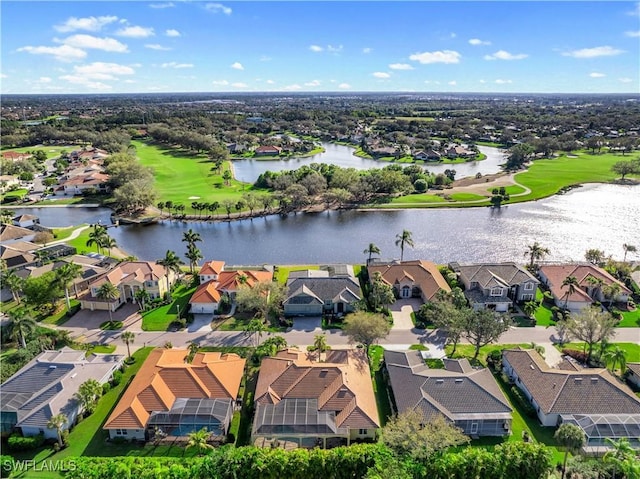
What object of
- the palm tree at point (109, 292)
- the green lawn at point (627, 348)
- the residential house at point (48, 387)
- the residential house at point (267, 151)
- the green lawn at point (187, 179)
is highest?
the residential house at point (267, 151)

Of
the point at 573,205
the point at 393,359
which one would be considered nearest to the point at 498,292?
the point at 393,359

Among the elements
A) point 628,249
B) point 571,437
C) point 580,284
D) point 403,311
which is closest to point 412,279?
point 403,311

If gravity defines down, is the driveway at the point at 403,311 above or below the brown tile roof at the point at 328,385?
below

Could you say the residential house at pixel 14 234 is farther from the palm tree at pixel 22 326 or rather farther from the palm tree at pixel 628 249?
the palm tree at pixel 628 249

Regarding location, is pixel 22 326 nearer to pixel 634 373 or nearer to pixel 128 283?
pixel 128 283

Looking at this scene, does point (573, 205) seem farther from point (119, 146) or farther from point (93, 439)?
point (119, 146)

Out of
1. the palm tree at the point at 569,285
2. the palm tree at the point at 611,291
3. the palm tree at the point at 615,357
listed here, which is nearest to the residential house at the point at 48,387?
the palm tree at the point at 615,357

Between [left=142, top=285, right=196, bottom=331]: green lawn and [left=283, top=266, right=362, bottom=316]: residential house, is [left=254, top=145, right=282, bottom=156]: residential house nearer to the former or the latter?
[left=142, top=285, right=196, bottom=331]: green lawn

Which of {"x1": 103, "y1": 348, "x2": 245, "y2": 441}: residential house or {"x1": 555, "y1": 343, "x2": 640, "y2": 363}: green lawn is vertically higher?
{"x1": 103, "y1": 348, "x2": 245, "y2": 441}: residential house

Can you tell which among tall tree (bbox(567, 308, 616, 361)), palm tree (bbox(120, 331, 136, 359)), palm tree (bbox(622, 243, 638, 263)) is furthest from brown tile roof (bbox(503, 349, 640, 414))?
palm tree (bbox(622, 243, 638, 263))
